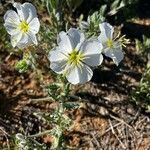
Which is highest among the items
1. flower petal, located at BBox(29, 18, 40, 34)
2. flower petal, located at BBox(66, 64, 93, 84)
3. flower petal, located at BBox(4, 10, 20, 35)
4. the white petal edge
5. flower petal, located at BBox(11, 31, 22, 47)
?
flower petal, located at BBox(4, 10, 20, 35)

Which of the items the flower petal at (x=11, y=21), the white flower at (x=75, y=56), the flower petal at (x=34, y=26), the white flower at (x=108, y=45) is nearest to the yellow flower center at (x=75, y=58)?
the white flower at (x=75, y=56)

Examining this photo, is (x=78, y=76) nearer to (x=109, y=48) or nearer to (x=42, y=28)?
(x=109, y=48)

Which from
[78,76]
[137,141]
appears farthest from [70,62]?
[137,141]

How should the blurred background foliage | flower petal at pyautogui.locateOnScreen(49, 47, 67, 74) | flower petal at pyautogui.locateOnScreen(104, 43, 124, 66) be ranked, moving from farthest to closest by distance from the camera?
the blurred background foliage → flower petal at pyautogui.locateOnScreen(104, 43, 124, 66) → flower petal at pyautogui.locateOnScreen(49, 47, 67, 74)

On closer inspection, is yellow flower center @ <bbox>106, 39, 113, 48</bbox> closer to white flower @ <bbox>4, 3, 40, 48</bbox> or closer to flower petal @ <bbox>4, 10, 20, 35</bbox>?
white flower @ <bbox>4, 3, 40, 48</bbox>

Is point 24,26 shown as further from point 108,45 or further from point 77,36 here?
point 108,45

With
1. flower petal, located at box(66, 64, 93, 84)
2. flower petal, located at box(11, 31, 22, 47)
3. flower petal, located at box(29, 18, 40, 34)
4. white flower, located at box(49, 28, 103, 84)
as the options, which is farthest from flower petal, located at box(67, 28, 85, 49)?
flower petal, located at box(11, 31, 22, 47)
